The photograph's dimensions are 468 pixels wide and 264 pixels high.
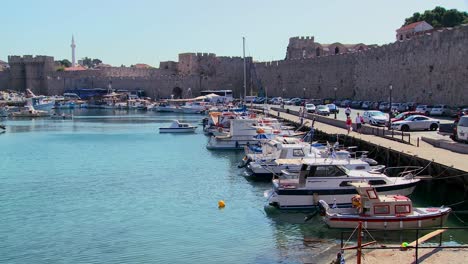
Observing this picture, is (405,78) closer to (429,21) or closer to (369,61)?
(369,61)

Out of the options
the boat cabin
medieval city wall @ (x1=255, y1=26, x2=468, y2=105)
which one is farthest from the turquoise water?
medieval city wall @ (x1=255, y1=26, x2=468, y2=105)

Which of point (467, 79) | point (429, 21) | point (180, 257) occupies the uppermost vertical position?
point (429, 21)

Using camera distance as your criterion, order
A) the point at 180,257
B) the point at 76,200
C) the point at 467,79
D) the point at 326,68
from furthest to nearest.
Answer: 1. the point at 326,68
2. the point at 467,79
3. the point at 76,200
4. the point at 180,257

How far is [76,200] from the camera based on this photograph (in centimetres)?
1992

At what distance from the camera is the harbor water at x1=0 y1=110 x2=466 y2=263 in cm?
1401

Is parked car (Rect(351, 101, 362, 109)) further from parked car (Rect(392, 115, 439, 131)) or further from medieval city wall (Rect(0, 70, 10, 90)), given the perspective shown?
medieval city wall (Rect(0, 70, 10, 90))

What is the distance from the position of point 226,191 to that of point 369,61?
98.2ft

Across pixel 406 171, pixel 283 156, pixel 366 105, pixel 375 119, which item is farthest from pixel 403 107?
pixel 406 171

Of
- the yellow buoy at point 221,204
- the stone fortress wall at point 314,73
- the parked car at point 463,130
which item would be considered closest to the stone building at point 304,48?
the stone fortress wall at point 314,73

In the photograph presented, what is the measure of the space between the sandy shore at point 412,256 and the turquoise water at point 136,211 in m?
1.87

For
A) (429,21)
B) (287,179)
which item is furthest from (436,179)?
(429,21)

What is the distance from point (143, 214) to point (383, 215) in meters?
6.78

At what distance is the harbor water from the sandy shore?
1.41m

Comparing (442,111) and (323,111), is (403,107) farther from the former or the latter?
(323,111)
